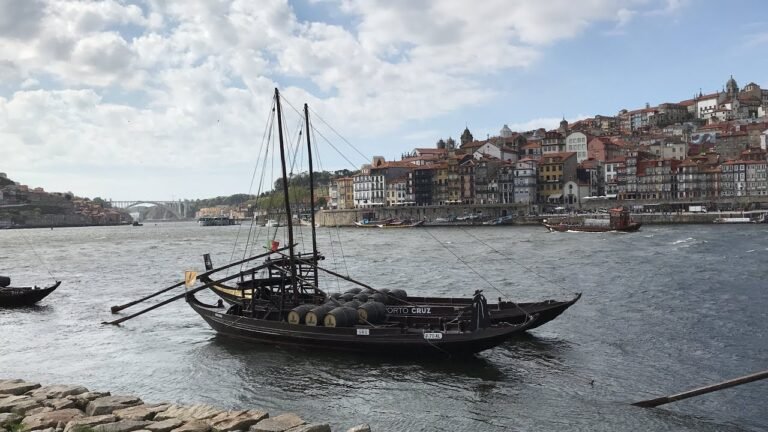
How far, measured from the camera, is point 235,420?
13.3 meters

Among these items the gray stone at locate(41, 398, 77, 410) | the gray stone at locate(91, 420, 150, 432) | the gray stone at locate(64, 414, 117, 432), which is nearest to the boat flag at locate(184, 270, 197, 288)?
the gray stone at locate(41, 398, 77, 410)

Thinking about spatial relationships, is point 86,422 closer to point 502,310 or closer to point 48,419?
point 48,419

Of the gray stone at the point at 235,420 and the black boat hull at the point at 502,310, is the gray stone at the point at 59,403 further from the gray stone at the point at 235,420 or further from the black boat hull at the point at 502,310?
the black boat hull at the point at 502,310

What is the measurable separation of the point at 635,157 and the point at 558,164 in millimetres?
14659

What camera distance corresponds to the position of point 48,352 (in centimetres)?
2516

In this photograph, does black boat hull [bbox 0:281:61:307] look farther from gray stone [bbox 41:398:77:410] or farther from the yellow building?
the yellow building

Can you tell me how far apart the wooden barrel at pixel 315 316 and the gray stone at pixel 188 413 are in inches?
337

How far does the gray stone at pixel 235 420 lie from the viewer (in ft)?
42.6

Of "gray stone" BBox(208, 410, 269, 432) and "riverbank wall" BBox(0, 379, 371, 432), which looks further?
"gray stone" BBox(208, 410, 269, 432)

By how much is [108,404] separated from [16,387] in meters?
3.30

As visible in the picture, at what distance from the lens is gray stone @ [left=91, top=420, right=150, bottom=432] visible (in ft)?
40.8

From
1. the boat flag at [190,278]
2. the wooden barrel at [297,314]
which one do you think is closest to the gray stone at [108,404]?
the wooden barrel at [297,314]

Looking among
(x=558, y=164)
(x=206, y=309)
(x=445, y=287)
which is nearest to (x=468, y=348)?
(x=206, y=309)

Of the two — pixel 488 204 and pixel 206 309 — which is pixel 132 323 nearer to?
pixel 206 309
